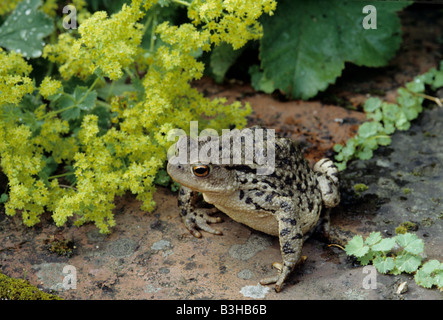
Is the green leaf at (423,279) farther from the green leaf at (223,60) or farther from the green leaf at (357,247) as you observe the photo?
the green leaf at (223,60)

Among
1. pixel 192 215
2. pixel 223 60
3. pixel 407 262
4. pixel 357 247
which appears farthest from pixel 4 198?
pixel 407 262

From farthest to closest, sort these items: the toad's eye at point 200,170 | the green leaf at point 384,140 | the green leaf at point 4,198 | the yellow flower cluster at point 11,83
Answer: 1. the green leaf at point 384,140
2. the green leaf at point 4,198
3. the yellow flower cluster at point 11,83
4. the toad's eye at point 200,170

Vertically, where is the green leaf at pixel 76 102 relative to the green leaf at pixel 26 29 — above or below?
below

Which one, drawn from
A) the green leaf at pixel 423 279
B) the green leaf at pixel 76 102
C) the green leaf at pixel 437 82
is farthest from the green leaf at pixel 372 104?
the green leaf at pixel 76 102

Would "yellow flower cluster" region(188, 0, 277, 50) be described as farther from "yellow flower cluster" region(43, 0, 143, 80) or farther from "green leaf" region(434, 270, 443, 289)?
"green leaf" region(434, 270, 443, 289)

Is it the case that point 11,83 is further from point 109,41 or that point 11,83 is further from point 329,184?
point 329,184

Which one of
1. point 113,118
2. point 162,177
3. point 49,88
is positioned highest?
point 49,88

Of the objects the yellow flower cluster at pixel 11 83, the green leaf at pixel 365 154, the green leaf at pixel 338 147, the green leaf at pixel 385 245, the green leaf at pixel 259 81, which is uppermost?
the yellow flower cluster at pixel 11 83
